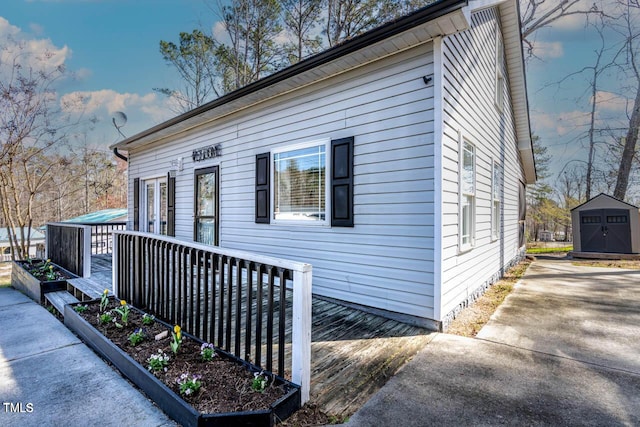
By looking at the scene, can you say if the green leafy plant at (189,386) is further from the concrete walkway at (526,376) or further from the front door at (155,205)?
the front door at (155,205)

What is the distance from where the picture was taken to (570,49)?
13.0 metres

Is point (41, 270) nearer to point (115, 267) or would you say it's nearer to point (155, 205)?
point (155, 205)

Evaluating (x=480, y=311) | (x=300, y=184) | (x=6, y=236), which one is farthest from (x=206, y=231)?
(x=6, y=236)

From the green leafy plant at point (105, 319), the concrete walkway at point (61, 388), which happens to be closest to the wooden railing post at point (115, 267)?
the concrete walkway at point (61, 388)

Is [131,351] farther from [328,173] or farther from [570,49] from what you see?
[570,49]

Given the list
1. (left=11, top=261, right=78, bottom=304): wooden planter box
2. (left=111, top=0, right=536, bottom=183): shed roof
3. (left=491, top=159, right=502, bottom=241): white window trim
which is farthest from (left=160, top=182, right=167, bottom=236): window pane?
(left=491, top=159, right=502, bottom=241): white window trim

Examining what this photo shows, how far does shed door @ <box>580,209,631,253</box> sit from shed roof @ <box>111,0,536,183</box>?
17.1 ft

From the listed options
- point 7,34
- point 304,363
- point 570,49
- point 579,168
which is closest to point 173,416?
point 304,363

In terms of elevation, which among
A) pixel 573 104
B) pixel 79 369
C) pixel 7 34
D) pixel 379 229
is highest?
pixel 573 104

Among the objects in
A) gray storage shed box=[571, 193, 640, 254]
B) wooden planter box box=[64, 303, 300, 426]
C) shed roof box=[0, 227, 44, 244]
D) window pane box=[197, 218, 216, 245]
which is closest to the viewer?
wooden planter box box=[64, 303, 300, 426]

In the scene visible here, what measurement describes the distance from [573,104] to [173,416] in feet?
62.3

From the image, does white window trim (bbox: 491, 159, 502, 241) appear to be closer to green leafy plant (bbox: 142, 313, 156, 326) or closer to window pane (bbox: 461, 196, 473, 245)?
window pane (bbox: 461, 196, 473, 245)

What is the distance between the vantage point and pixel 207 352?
2.34 m

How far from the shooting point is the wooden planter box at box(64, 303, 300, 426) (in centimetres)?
166
